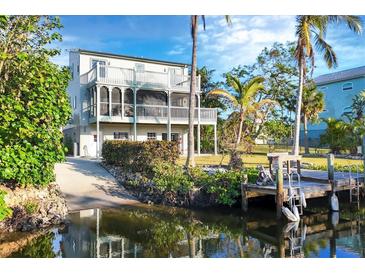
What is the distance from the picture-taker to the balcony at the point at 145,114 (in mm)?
21234

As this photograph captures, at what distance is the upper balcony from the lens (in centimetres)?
2103

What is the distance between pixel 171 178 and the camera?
11.4m

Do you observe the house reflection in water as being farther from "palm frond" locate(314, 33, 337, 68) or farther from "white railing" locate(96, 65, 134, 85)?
"white railing" locate(96, 65, 134, 85)

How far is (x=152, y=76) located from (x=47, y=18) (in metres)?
13.9

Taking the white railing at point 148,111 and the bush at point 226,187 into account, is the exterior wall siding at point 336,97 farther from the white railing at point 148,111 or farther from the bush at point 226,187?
the bush at point 226,187

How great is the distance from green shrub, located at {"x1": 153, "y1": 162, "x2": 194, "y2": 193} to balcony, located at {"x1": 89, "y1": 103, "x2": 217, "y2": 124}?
9613mm

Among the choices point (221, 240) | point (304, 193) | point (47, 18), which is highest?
point (47, 18)

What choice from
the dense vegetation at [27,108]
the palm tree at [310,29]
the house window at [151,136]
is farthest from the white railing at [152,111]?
the dense vegetation at [27,108]

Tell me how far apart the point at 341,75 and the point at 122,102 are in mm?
23690

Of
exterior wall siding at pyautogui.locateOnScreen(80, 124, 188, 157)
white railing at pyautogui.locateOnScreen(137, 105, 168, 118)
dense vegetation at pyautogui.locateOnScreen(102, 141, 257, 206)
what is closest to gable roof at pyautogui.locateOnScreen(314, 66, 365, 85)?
white railing at pyautogui.locateOnScreen(137, 105, 168, 118)

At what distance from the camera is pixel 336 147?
25547mm

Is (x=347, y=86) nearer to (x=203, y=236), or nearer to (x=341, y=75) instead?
(x=341, y=75)
